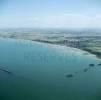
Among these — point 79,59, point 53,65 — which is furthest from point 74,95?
point 79,59

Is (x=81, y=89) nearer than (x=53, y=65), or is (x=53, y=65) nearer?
(x=81, y=89)

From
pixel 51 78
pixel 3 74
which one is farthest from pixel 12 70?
pixel 51 78

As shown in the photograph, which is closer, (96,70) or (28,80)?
(28,80)

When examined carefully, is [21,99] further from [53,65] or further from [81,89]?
[53,65]

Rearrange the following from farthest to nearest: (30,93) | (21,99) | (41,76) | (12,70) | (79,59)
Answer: (79,59) < (12,70) < (41,76) < (30,93) < (21,99)

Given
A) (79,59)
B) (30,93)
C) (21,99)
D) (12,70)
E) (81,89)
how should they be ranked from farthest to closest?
(79,59)
(12,70)
(81,89)
(30,93)
(21,99)

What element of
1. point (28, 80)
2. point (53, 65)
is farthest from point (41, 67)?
point (28, 80)

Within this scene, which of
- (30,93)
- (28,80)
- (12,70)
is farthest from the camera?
(12,70)

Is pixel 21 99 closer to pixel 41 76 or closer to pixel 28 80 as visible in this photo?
pixel 28 80

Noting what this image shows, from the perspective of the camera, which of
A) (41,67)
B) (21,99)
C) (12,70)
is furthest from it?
(41,67)
